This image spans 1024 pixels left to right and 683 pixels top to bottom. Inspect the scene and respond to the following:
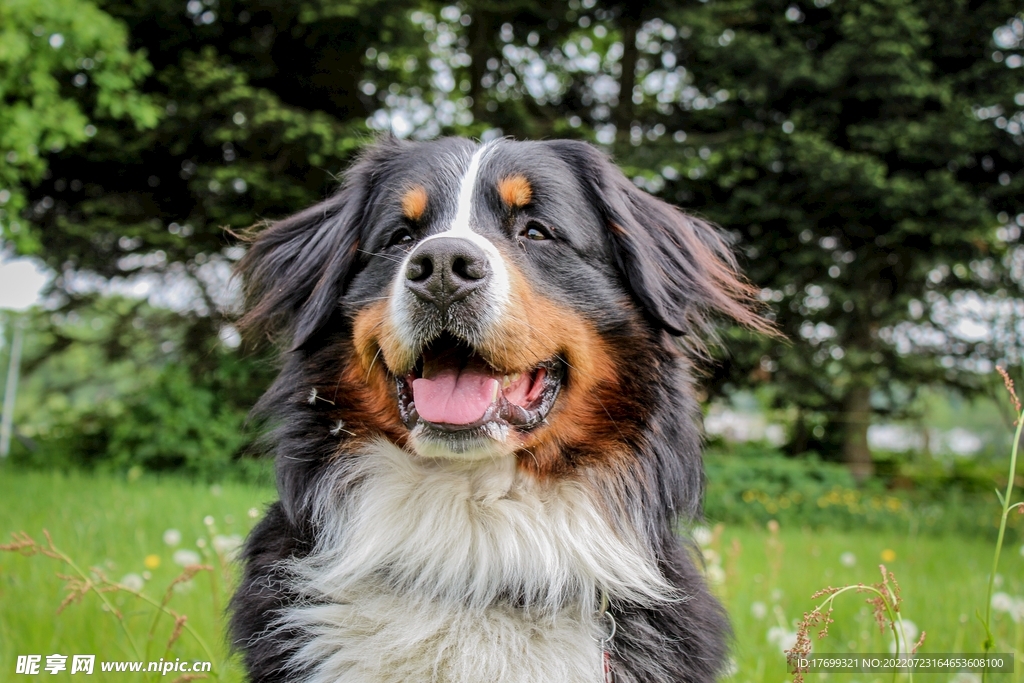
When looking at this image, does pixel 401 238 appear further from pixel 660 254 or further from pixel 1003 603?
pixel 1003 603

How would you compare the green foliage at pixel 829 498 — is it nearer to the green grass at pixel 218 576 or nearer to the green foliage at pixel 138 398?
the green grass at pixel 218 576

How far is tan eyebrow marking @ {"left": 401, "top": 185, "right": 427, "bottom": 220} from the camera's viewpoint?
2.62 m

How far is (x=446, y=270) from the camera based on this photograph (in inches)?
86.2

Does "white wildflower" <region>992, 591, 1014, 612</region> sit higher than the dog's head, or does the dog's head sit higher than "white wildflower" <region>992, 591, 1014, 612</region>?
the dog's head

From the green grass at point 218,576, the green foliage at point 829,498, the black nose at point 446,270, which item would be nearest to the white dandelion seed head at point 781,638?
the green grass at point 218,576

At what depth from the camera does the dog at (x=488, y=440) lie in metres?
2.23

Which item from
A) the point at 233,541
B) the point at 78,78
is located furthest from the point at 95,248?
the point at 233,541

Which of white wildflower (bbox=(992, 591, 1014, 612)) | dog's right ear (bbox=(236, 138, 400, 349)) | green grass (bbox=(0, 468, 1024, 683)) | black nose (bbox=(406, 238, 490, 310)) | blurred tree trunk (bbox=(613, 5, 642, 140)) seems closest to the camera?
black nose (bbox=(406, 238, 490, 310))

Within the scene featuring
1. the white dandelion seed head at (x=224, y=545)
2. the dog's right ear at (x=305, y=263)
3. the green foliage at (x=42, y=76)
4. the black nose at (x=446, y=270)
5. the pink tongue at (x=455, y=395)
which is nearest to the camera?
the black nose at (x=446, y=270)

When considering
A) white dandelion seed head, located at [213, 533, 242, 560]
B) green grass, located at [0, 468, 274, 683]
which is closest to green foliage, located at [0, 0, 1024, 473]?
green grass, located at [0, 468, 274, 683]

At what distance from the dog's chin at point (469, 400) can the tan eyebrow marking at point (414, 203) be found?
1.68 feet

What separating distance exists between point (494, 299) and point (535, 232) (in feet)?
1.48

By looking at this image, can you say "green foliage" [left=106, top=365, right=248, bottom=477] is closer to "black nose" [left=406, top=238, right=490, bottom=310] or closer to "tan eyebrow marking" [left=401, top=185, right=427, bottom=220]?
"tan eyebrow marking" [left=401, top=185, right=427, bottom=220]

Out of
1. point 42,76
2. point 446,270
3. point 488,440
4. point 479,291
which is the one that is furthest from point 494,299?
point 42,76
